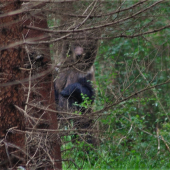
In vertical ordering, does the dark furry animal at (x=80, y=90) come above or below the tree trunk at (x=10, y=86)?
below

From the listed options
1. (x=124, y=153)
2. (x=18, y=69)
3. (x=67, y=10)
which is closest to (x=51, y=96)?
Result: (x=67, y=10)

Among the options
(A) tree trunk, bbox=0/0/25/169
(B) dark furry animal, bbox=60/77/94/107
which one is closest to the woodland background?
(A) tree trunk, bbox=0/0/25/169

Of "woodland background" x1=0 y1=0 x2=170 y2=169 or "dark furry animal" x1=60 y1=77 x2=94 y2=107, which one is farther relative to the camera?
"dark furry animal" x1=60 y1=77 x2=94 y2=107

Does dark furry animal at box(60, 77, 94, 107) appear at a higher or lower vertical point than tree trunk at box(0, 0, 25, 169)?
lower

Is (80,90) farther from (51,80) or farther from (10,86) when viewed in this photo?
(10,86)

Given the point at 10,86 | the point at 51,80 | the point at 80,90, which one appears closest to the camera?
the point at 10,86

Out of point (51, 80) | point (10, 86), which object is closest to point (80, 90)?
point (51, 80)

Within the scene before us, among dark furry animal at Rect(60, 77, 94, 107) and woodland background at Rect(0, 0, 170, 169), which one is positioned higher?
woodland background at Rect(0, 0, 170, 169)

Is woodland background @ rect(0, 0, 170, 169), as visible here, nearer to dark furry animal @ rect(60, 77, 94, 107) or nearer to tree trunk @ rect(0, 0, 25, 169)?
tree trunk @ rect(0, 0, 25, 169)

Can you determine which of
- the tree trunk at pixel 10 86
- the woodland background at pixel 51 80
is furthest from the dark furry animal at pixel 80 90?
the tree trunk at pixel 10 86

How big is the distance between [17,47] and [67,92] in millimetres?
4072

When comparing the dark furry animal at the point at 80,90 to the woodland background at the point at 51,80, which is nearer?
the woodland background at the point at 51,80

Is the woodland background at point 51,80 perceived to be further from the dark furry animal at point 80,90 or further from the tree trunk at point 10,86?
the dark furry animal at point 80,90

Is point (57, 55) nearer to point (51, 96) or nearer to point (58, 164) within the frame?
point (51, 96)
